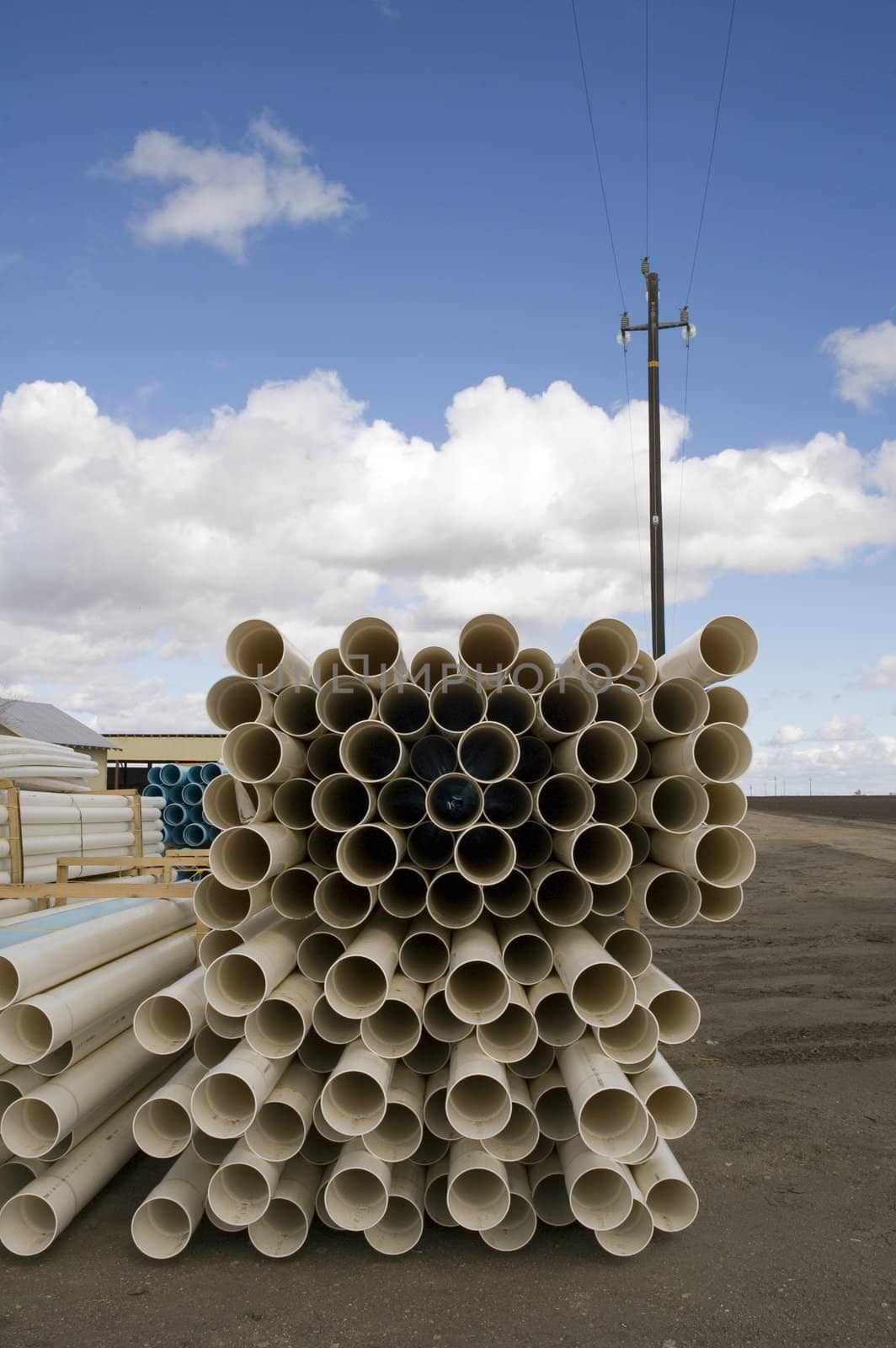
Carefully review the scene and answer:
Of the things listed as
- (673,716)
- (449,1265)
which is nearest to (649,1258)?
(449,1265)

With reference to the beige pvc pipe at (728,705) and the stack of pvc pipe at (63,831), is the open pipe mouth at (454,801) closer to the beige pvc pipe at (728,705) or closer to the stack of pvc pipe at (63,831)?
the beige pvc pipe at (728,705)

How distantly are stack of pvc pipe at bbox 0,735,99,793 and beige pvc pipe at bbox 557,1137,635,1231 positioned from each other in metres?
5.67

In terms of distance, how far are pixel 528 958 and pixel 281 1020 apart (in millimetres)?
1157

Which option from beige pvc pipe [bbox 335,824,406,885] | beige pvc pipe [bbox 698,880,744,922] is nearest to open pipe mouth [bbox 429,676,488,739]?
beige pvc pipe [bbox 335,824,406,885]

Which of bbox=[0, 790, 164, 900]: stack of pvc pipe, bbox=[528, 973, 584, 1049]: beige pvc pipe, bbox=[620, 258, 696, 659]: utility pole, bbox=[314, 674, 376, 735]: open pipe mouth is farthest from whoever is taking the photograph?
bbox=[620, 258, 696, 659]: utility pole

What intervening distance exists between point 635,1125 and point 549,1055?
1.78 ft

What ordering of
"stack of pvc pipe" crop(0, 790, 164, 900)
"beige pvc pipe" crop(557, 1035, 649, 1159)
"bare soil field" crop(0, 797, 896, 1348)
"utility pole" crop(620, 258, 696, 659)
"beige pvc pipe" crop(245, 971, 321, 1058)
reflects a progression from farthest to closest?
"utility pole" crop(620, 258, 696, 659) → "stack of pvc pipe" crop(0, 790, 164, 900) → "beige pvc pipe" crop(245, 971, 321, 1058) → "beige pvc pipe" crop(557, 1035, 649, 1159) → "bare soil field" crop(0, 797, 896, 1348)

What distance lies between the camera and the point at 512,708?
4.51m

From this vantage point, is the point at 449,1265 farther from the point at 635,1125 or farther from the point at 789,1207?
the point at 789,1207

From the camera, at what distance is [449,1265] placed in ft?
12.4

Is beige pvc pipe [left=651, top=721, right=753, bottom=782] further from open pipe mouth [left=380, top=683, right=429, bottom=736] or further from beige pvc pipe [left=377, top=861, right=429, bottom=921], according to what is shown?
beige pvc pipe [left=377, top=861, right=429, bottom=921]

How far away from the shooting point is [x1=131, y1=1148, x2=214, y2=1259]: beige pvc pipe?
12.5 feet

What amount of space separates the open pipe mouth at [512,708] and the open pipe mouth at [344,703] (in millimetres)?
598

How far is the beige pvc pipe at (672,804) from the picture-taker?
4195 millimetres
